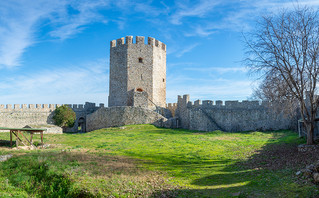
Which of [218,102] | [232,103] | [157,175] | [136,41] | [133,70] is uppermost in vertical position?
[136,41]

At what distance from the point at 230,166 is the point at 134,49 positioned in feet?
94.4

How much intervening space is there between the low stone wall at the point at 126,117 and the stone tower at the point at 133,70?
11.8 feet

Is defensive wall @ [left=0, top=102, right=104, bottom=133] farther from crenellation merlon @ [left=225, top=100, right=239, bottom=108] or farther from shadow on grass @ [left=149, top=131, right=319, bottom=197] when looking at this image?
shadow on grass @ [left=149, top=131, right=319, bottom=197]

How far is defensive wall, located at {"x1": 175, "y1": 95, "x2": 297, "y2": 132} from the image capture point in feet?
Result: 90.8

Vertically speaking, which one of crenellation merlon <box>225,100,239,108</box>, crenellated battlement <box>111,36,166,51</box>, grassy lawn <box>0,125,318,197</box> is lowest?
grassy lawn <box>0,125,318,197</box>

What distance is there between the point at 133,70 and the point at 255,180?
29.8 metres

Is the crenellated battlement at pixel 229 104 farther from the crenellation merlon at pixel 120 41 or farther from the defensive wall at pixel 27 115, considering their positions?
the defensive wall at pixel 27 115

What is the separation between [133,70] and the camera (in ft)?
122

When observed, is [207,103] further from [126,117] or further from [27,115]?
[27,115]

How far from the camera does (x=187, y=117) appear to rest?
30.3 metres

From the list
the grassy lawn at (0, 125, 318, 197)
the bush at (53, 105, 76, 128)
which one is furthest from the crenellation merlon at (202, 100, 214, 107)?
the bush at (53, 105, 76, 128)

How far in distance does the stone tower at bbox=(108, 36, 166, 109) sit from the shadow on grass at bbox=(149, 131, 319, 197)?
25.2 m

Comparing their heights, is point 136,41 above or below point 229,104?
above

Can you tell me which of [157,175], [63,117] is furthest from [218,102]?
[63,117]
